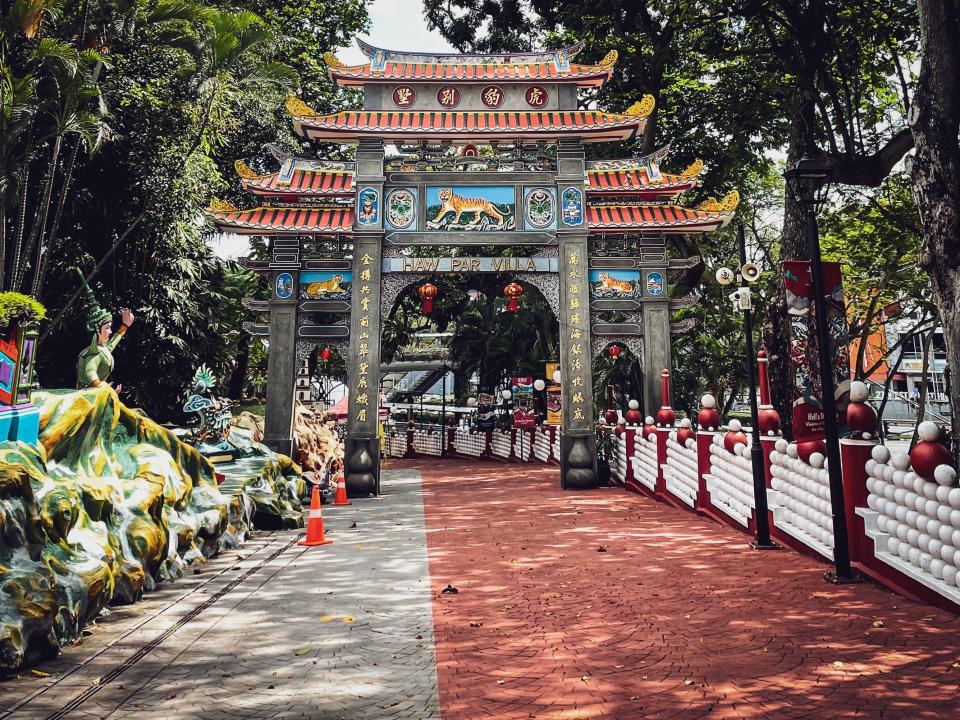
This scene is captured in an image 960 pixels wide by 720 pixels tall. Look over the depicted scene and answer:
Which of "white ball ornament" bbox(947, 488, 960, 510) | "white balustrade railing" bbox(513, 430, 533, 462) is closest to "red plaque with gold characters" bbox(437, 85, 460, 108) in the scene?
"white balustrade railing" bbox(513, 430, 533, 462)

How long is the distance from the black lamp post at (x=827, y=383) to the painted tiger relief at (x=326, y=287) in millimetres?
10104

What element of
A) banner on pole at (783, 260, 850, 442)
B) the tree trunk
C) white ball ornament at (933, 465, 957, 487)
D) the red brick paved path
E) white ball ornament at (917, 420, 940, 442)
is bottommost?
the red brick paved path

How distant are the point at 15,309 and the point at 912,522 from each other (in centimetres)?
718

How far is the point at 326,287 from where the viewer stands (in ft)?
47.5

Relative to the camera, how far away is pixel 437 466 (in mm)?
20844

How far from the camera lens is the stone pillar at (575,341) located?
46.0 ft

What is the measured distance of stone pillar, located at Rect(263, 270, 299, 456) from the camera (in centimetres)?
1407

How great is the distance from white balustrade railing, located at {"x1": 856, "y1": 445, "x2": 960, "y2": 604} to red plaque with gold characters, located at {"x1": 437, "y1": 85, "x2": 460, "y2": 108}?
11963mm

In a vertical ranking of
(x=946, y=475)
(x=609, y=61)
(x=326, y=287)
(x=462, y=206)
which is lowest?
(x=946, y=475)

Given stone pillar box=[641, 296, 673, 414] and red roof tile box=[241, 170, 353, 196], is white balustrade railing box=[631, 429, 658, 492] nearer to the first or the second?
stone pillar box=[641, 296, 673, 414]

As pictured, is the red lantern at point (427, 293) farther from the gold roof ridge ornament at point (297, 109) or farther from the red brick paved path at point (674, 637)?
the red brick paved path at point (674, 637)

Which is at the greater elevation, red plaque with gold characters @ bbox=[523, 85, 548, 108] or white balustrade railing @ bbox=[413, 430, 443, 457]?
red plaque with gold characters @ bbox=[523, 85, 548, 108]

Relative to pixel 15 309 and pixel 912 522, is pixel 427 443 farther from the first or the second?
pixel 912 522

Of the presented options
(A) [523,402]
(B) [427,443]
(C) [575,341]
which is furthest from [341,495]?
(A) [523,402]
